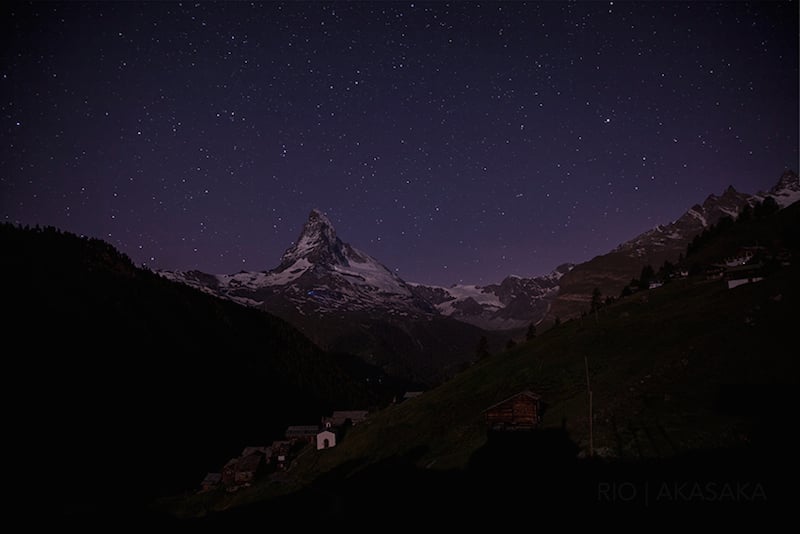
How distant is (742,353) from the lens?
1916 inches

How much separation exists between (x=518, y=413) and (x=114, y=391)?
433 feet

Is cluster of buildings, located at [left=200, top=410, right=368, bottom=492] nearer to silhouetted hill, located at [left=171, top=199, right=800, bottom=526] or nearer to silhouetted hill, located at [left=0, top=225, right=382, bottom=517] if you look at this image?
silhouetted hill, located at [left=171, top=199, right=800, bottom=526]

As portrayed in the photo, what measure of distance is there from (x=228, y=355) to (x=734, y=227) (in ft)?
689

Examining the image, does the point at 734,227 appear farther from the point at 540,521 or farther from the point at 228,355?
the point at 228,355

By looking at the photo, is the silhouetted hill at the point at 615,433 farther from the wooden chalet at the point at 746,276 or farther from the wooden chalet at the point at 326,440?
the wooden chalet at the point at 326,440

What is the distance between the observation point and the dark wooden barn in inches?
2007

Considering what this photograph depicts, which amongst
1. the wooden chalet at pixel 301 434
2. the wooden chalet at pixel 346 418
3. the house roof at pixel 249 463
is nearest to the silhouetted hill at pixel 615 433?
the house roof at pixel 249 463

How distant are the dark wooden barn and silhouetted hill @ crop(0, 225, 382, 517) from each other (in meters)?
70.6

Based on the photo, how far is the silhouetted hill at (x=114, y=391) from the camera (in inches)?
4129

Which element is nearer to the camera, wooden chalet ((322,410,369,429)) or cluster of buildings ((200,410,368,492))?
cluster of buildings ((200,410,368,492))

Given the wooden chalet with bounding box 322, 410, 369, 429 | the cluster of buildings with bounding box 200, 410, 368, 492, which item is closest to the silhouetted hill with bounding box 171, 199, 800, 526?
the cluster of buildings with bounding box 200, 410, 368, 492

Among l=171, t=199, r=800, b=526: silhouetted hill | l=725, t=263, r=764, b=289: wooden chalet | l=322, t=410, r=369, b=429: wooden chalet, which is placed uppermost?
l=725, t=263, r=764, b=289: wooden chalet

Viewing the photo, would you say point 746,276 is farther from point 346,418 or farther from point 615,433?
point 346,418

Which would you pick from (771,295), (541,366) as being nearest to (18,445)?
(541,366)
